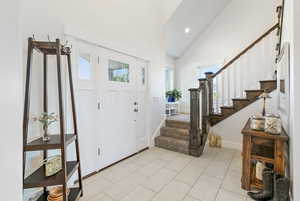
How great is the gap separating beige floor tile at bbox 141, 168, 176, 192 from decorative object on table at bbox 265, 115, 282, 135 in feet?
4.87

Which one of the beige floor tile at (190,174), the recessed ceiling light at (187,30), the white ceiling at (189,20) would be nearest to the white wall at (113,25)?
the white ceiling at (189,20)

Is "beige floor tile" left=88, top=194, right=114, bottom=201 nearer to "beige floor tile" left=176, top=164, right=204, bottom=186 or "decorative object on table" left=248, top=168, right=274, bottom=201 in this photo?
"beige floor tile" left=176, top=164, right=204, bottom=186

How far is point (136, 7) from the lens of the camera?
306cm

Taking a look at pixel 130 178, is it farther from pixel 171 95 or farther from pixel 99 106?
pixel 171 95

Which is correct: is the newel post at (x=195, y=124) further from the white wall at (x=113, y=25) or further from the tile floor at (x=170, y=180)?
the white wall at (x=113, y=25)

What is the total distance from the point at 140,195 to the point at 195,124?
1.76m

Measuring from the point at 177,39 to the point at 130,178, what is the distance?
4.32m

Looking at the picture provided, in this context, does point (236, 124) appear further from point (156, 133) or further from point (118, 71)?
point (118, 71)

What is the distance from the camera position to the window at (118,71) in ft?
8.73

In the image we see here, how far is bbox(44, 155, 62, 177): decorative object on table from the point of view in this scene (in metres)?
1.40

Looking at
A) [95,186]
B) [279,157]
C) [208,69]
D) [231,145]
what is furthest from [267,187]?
[208,69]

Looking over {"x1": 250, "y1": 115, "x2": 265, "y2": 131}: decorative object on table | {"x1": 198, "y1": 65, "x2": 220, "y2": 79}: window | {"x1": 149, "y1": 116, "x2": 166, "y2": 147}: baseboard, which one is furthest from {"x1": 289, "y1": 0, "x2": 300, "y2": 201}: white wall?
{"x1": 198, "y1": 65, "x2": 220, "y2": 79}: window

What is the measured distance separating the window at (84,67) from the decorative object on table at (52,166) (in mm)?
1205

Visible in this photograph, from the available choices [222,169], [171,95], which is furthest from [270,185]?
[171,95]
